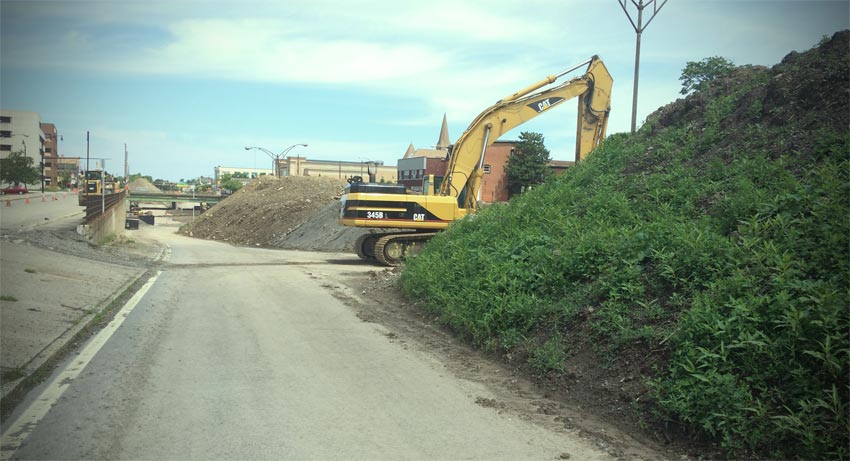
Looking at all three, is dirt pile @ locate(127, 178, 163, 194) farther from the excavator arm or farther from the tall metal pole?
the tall metal pole

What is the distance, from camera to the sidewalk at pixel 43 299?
7457mm

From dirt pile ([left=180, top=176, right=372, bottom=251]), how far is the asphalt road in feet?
70.8

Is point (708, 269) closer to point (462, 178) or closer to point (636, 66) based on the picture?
point (636, 66)

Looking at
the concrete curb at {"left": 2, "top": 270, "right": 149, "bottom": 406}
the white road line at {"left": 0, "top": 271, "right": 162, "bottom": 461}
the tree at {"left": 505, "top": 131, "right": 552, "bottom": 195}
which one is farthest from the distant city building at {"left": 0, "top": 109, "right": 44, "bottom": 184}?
the white road line at {"left": 0, "top": 271, "right": 162, "bottom": 461}

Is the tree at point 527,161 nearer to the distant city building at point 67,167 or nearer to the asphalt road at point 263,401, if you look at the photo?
the asphalt road at point 263,401

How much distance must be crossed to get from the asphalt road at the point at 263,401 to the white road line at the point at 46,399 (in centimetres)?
2

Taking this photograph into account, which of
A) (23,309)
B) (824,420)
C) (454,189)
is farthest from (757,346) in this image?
(454,189)

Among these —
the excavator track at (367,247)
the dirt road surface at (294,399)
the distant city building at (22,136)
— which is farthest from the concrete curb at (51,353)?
the distant city building at (22,136)

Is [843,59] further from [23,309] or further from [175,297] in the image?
[23,309]

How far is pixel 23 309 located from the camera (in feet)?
32.3

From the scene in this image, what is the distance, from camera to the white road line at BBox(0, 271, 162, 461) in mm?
4977

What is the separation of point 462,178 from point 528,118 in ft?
10.1

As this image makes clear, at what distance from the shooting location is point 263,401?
20.1 feet

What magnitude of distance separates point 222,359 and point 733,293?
5965 mm
